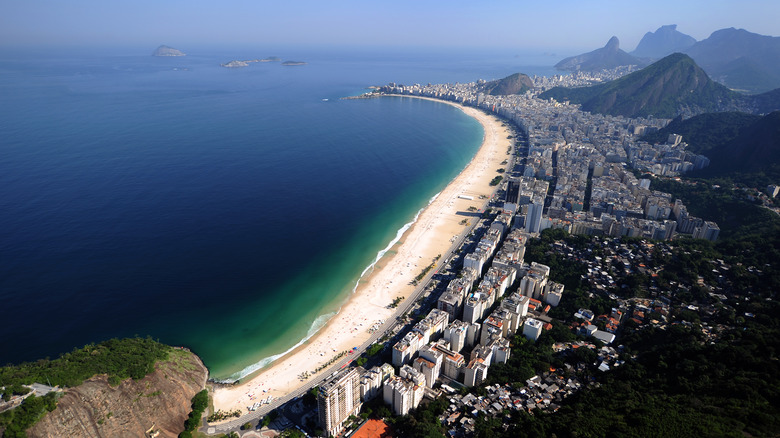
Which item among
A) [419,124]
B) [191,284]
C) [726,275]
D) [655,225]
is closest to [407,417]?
[191,284]

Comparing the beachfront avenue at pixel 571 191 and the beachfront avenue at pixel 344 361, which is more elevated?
the beachfront avenue at pixel 571 191

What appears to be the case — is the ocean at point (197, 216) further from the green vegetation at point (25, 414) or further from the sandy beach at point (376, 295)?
the green vegetation at point (25, 414)

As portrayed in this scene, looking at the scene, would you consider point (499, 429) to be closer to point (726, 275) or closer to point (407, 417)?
point (407, 417)

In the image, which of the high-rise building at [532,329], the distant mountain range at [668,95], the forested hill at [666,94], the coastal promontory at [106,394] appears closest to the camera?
the coastal promontory at [106,394]

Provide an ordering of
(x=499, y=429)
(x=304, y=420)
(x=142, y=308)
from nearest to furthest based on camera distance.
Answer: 1. (x=499, y=429)
2. (x=304, y=420)
3. (x=142, y=308)

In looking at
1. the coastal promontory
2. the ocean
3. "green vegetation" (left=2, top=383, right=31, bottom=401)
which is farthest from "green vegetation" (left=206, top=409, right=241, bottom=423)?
"green vegetation" (left=2, top=383, right=31, bottom=401)

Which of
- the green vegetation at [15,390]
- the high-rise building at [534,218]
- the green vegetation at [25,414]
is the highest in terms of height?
the high-rise building at [534,218]

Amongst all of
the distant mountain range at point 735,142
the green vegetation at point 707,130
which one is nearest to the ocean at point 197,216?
the green vegetation at point 707,130
